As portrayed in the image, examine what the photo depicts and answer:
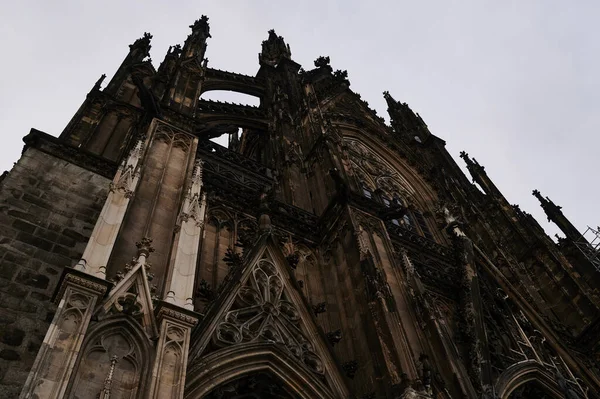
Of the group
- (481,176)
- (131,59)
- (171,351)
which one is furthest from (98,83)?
(481,176)

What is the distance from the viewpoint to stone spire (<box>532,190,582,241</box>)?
70.2ft

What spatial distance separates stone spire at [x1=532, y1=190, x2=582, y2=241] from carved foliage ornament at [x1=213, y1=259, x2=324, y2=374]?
15250 mm

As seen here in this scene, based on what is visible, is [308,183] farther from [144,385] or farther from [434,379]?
[144,385]

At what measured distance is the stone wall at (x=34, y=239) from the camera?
6.14 metres

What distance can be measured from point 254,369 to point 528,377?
6412 millimetres

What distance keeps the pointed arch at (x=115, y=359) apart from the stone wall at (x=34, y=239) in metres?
0.95

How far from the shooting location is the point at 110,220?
6.91 metres

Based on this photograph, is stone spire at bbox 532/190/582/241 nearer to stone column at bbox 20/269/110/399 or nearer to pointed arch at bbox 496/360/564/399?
pointed arch at bbox 496/360/564/399

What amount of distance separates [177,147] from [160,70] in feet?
22.3

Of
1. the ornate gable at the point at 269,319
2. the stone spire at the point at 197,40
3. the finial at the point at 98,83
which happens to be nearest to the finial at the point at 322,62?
the stone spire at the point at 197,40

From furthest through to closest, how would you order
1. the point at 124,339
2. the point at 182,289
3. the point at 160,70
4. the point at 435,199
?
the point at 435,199, the point at 160,70, the point at 182,289, the point at 124,339

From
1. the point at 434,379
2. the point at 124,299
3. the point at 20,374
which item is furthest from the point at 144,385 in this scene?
the point at 434,379

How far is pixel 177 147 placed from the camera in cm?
1009

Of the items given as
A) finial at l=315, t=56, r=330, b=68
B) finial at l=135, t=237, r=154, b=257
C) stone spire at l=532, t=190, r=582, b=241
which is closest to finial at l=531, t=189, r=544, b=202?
stone spire at l=532, t=190, r=582, b=241
